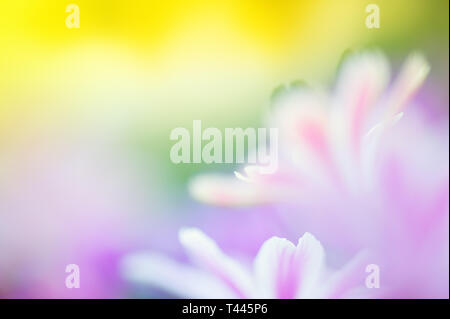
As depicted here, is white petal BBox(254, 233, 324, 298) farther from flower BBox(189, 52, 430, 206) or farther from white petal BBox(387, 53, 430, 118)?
white petal BBox(387, 53, 430, 118)

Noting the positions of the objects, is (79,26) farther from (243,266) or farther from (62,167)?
(243,266)

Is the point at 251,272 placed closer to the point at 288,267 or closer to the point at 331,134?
Result: the point at 288,267

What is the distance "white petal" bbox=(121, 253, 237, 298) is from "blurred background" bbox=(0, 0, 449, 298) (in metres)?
0.04

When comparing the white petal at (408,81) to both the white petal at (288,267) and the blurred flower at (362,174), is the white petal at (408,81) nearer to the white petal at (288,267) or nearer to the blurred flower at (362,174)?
the blurred flower at (362,174)

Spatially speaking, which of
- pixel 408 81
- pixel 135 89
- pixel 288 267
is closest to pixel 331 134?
pixel 408 81

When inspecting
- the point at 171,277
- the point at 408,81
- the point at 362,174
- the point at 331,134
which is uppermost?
the point at 408,81

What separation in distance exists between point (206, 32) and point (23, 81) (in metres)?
0.55

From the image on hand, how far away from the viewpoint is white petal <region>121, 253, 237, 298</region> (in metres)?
1.78

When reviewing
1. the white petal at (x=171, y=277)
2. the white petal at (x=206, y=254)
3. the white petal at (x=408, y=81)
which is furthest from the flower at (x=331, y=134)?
the white petal at (x=171, y=277)

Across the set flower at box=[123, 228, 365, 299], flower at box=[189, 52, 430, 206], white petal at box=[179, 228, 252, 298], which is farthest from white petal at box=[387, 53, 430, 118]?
white petal at box=[179, 228, 252, 298]

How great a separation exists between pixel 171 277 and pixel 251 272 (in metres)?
0.24

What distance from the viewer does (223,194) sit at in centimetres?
178

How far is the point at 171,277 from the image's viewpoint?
5.86ft

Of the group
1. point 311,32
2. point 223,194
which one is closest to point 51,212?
point 223,194
